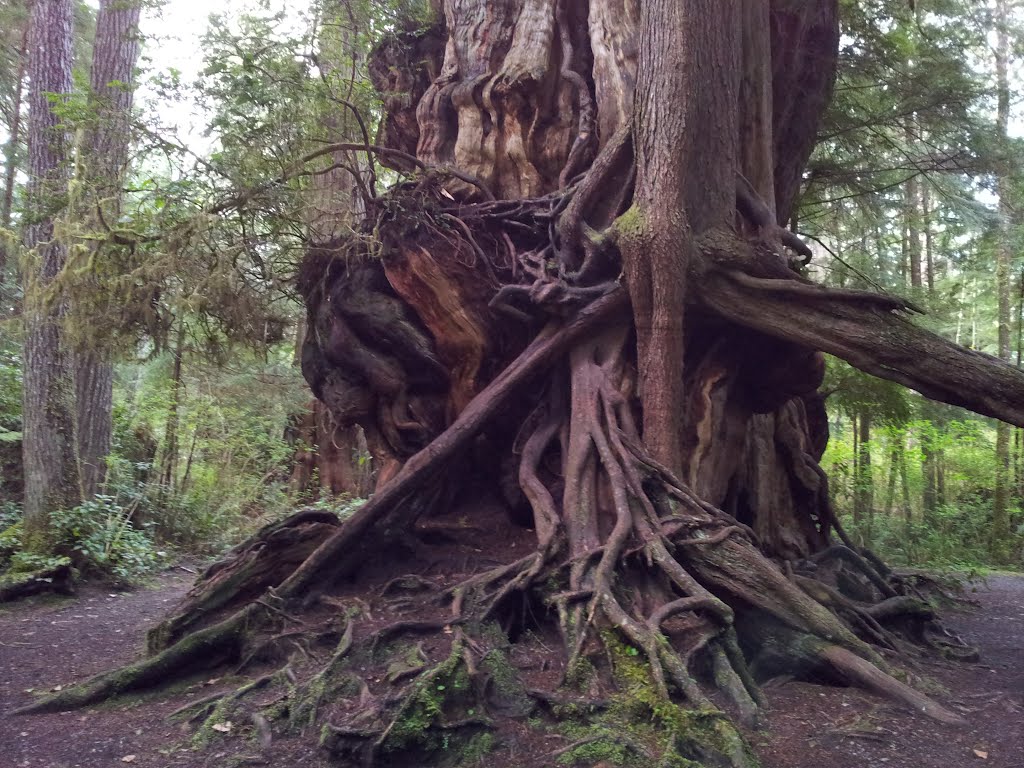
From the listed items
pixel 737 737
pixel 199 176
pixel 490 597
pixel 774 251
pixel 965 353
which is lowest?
pixel 737 737

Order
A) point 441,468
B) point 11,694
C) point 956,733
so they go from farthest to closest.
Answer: point 441,468
point 11,694
point 956,733

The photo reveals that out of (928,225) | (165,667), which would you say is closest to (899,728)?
(165,667)

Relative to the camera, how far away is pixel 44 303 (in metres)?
6.00

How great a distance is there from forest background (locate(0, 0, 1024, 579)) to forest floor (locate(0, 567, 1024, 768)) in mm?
2850

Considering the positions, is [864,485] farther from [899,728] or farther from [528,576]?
[528,576]

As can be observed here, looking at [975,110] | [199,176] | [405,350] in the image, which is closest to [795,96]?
[975,110]

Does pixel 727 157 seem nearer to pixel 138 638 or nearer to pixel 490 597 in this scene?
pixel 490 597

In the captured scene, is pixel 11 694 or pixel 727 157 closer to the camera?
pixel 11 694

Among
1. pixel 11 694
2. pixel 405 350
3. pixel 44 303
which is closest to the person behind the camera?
pixel 11 694

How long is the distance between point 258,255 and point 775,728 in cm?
543

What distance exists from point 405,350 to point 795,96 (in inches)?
200

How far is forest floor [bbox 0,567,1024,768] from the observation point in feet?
12.4

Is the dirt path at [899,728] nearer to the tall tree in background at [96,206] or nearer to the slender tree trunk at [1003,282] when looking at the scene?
the tall tree in background at [96,206]

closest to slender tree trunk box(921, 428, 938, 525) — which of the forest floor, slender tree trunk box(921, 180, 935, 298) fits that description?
slender tree trunk box(921, 180, 935, 298)
